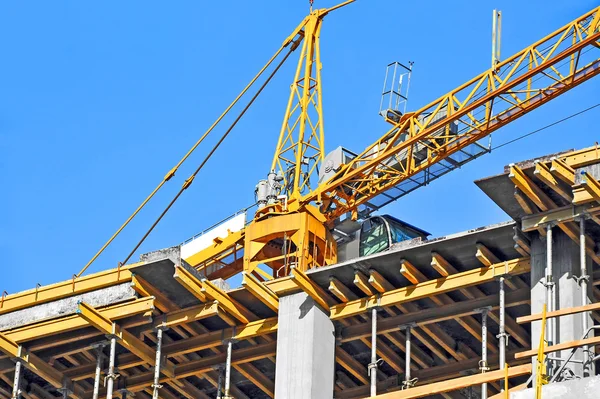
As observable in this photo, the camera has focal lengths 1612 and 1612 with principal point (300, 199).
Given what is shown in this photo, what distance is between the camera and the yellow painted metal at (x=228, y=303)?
4509 cm

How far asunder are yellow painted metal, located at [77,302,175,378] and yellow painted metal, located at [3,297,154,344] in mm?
275

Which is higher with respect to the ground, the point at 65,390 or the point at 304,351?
the point at 65,390

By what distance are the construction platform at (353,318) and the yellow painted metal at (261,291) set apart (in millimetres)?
42

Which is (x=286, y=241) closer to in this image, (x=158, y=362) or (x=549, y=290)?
(x=158, y=362)

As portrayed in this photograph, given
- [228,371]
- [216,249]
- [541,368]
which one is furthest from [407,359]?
[216,249]

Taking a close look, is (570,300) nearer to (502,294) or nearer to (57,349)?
(502,294)

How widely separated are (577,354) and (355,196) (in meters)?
21.9

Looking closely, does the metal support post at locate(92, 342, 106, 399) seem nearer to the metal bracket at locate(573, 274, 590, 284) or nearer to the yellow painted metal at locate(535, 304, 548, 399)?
the yellow painted metal at locate(535, 304, 548, 399)

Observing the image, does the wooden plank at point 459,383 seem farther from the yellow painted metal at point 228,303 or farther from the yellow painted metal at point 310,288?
the yellow painted metal at point 228,303

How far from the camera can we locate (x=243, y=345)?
47031mm

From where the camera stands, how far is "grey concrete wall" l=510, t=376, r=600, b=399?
34.9m

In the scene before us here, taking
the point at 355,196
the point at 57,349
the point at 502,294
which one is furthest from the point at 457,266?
the point at 355,196

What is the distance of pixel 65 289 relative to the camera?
4744cm

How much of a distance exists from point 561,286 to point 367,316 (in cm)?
705
